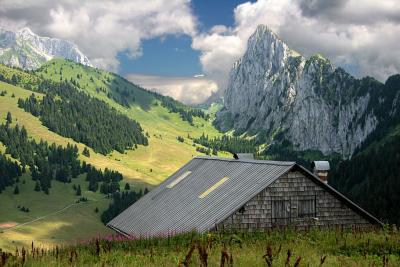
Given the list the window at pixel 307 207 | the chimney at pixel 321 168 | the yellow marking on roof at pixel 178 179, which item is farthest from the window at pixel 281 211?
the yellow marking on roof at pixel 178 179

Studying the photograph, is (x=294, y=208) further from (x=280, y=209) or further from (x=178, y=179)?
(x=178, y=179)

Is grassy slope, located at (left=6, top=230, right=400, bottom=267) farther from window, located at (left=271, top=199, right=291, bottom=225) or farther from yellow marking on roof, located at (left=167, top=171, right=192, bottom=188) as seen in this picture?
yellow marking on roof, located at (left=167, top=171, right=192, bottom=188)

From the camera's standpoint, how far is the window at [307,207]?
33469 millimetres

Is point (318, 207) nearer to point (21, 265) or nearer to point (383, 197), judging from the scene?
point (21, 265)

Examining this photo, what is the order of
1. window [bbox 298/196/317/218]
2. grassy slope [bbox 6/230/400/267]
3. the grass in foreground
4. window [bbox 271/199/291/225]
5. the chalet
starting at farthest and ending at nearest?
1. window [bbox 298/196/317/218]
2. window [bbox 271/199/291/225]
3. the chalet
4. grassy slope [bbox 6/230/400/267]
5. the grass in foreground

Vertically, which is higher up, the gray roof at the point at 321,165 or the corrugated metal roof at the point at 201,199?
the gray roof at the point at 321,165

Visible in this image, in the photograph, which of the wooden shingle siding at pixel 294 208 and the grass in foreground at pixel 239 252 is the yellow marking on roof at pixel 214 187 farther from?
the grass in foreground at pixel 239 252

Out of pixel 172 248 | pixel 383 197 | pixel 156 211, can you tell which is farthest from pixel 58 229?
pixel 172 248

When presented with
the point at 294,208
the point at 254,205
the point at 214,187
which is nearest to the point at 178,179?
the point at 214,187

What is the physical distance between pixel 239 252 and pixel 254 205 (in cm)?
1913

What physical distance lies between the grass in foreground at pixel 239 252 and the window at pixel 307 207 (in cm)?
1429

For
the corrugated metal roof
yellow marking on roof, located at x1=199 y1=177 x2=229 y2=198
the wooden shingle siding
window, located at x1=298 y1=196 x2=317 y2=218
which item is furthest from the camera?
yellow marking on roof, located at x1=199 y1=177 x2=229 y2=198

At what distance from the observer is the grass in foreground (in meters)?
11.0

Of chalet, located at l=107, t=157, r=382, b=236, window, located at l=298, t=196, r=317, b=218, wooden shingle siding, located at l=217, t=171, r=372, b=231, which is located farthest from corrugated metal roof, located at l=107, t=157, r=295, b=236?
window, located at l=298, t=196, r=317, b=218
